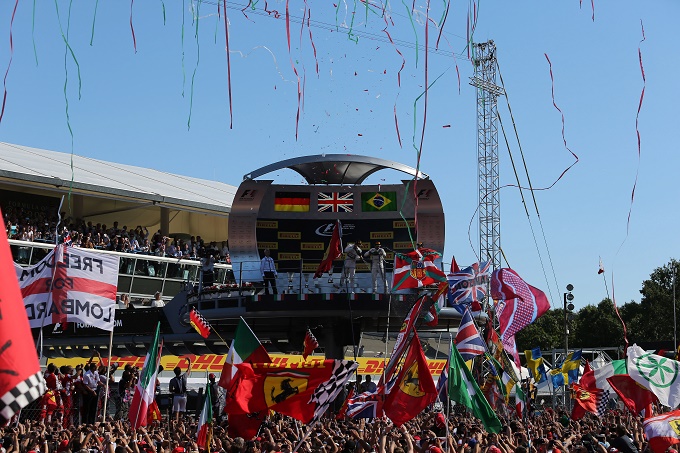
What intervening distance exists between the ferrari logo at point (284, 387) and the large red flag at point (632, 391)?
A: 24.5ft

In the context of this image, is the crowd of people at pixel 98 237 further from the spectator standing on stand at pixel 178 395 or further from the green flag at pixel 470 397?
the green flag at pixel 470 397

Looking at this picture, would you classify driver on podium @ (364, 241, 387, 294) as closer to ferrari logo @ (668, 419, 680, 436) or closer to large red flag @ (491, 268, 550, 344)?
large red flag @ (491, 268, 550, 344)

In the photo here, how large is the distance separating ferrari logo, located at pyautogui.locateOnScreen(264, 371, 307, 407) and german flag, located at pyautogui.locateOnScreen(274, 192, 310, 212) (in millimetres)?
17531

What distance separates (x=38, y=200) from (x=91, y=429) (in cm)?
3469

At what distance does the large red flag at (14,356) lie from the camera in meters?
3.70

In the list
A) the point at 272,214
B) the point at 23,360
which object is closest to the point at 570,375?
the point at 272,214

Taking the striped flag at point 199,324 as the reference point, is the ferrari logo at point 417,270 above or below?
above

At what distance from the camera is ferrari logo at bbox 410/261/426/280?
25841mm

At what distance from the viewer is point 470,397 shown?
14.1 metres

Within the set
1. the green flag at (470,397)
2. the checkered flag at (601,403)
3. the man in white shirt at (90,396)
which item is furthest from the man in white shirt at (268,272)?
the green flag at (470,397)

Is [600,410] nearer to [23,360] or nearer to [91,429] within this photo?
[91,429]

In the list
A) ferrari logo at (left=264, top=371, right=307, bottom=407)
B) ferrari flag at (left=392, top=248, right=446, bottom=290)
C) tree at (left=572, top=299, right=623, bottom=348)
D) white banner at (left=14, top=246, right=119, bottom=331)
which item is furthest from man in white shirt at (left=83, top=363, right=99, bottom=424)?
tree at (left=572, top=299, right=623, bottom=348)

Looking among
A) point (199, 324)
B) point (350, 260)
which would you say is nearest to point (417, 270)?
point (350, 260)

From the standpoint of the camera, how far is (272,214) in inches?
1179
